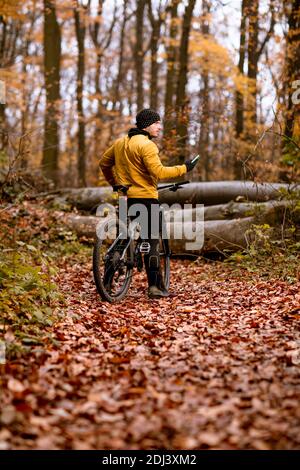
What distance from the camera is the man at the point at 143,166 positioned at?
6102 mm

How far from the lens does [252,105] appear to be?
18.9m

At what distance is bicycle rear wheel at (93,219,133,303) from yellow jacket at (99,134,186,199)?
57 cm

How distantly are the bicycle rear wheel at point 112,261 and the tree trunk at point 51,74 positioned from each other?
8.26 m

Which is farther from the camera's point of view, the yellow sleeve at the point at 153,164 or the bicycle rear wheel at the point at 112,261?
the yellow sleeve at the point at 153,164

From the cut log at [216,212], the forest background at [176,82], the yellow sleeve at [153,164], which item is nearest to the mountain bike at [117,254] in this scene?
the yellow sleeve at [153,164]

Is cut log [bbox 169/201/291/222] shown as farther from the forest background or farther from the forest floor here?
the forest floor

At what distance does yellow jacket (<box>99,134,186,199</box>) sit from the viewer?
6.09 m

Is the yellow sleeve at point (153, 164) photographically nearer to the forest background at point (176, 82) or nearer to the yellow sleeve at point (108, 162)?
the yellow sleeve at point (108, 162)

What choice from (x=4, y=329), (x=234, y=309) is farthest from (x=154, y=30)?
(x=4, y=329)


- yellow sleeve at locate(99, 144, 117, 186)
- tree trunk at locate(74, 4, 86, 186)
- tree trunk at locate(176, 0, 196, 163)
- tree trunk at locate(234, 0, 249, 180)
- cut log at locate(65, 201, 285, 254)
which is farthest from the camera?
tree trunk at locate(74, 4, 86, 186)

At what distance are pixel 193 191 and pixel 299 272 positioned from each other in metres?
4.51

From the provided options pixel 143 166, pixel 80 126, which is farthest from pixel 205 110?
pixel 80 126

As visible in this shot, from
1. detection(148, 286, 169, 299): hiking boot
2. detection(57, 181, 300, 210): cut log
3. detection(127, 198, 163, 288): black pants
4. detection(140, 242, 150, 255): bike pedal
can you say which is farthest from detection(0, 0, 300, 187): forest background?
detection(148, 286, 169, 299): hiking boot
